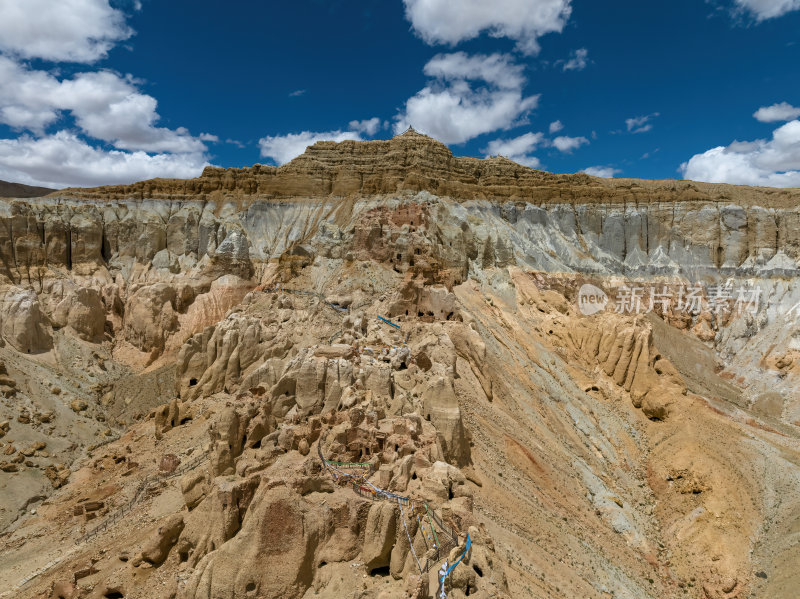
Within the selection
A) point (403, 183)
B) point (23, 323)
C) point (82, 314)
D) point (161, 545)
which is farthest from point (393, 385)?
point (403, 183)

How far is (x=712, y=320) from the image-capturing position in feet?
173

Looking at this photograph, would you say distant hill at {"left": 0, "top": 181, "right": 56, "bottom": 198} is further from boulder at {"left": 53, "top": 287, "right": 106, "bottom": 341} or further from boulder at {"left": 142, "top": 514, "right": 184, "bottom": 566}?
boulder at {"left": 142, "top": 514, "right": 184, "bottom": 566}

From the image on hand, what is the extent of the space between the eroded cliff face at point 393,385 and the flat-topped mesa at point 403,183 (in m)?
0.40

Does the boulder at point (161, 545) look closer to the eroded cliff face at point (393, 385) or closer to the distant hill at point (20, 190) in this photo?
the eroded cliff face at point (393, 385)

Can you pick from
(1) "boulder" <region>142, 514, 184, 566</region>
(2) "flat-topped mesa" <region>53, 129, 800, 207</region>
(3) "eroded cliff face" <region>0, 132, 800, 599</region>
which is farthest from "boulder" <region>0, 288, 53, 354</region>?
(1) "boulder" <region>142, 514, 184, 566</region>

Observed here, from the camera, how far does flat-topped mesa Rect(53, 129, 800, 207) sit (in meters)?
59.7

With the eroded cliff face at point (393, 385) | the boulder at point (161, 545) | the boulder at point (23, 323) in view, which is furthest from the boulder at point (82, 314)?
the boulder at point (161, 545)

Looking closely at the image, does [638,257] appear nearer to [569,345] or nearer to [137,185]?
[569,345]

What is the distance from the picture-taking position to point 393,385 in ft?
66.9

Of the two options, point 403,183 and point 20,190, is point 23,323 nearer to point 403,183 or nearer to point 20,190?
point 403,183

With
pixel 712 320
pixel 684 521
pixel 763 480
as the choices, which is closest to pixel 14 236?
pixel 684 521

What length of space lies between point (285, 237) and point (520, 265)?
27820mm

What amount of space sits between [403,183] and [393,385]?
41.0m

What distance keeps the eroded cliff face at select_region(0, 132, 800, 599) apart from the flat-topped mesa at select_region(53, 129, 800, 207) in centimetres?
40
